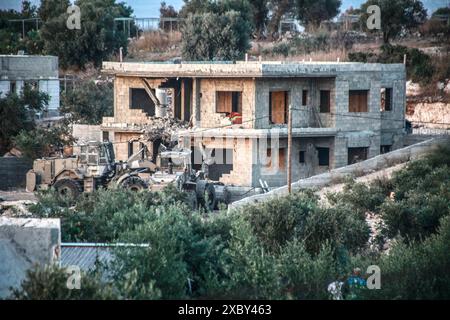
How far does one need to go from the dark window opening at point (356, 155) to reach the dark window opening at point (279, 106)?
9.27 ft

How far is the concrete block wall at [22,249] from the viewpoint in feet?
49.1

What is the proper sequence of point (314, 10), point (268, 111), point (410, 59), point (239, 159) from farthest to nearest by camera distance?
point (314, 10) < point (410, 59) < point (268, 111) < point (239, 159)

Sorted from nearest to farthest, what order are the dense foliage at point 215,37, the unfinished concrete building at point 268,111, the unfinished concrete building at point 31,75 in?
the unfinished concrete building at point 268,111 < the unfinished concrete building at point 31,75 < the dense foliage at point 215,37

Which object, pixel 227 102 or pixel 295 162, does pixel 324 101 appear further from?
pixel 227 102

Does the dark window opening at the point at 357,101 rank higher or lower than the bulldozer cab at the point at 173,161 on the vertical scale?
higher

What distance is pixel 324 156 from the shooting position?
39844 mm

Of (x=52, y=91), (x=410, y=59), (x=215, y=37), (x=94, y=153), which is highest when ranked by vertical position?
(x=215, y=37)

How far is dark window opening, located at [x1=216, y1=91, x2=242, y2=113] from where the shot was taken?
38894 millimetres

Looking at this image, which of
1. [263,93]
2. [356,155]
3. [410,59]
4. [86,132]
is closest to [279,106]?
[263,93]

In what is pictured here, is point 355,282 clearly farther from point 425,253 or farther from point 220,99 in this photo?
point 220,99

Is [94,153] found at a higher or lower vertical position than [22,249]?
lower

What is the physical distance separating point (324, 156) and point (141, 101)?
7138 mm

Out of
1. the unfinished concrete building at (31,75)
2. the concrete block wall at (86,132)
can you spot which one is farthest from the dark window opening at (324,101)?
the unfinished concrete building at (31,75)

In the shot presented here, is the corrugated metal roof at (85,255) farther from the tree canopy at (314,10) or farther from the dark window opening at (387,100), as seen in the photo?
the tree canopy at (314,10)
